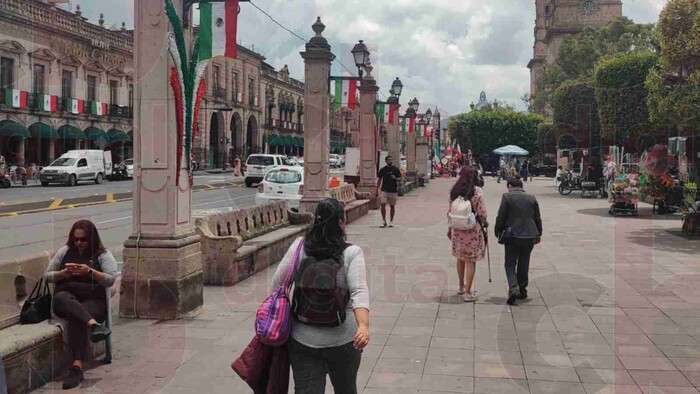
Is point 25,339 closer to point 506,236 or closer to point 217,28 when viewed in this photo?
point 217,28

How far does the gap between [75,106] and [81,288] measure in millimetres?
39645

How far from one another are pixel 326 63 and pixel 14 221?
8913 millimetres

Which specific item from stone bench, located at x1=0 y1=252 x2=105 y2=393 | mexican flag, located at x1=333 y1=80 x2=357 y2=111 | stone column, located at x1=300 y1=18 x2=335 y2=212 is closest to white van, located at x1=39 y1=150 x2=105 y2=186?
mexican flag, located at x1=333 y1=80 x2=357 y2=111

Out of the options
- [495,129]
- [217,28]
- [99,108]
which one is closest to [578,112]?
[99,108]

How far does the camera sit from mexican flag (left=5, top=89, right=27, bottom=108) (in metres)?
36.3

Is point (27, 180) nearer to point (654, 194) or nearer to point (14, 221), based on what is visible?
point (14, 221)

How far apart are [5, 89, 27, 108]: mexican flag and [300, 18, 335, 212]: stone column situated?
27.0 meters

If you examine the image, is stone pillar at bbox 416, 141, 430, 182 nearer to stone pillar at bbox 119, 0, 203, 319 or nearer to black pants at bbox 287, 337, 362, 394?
stone pillar at bbox 119, 0, 203, 319

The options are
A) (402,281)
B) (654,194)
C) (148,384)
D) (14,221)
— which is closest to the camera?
(148,384)

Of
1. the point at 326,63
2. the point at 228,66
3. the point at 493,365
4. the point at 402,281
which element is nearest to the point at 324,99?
the point at 326,63

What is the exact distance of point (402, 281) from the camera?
9641 mm

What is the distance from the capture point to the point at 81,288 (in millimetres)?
5605

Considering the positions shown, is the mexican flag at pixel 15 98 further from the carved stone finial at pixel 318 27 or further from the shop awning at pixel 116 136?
the carved stone finial at pixel 318 27

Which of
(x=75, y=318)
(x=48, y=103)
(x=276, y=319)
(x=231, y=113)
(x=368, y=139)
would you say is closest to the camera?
(x=276, y=319)
